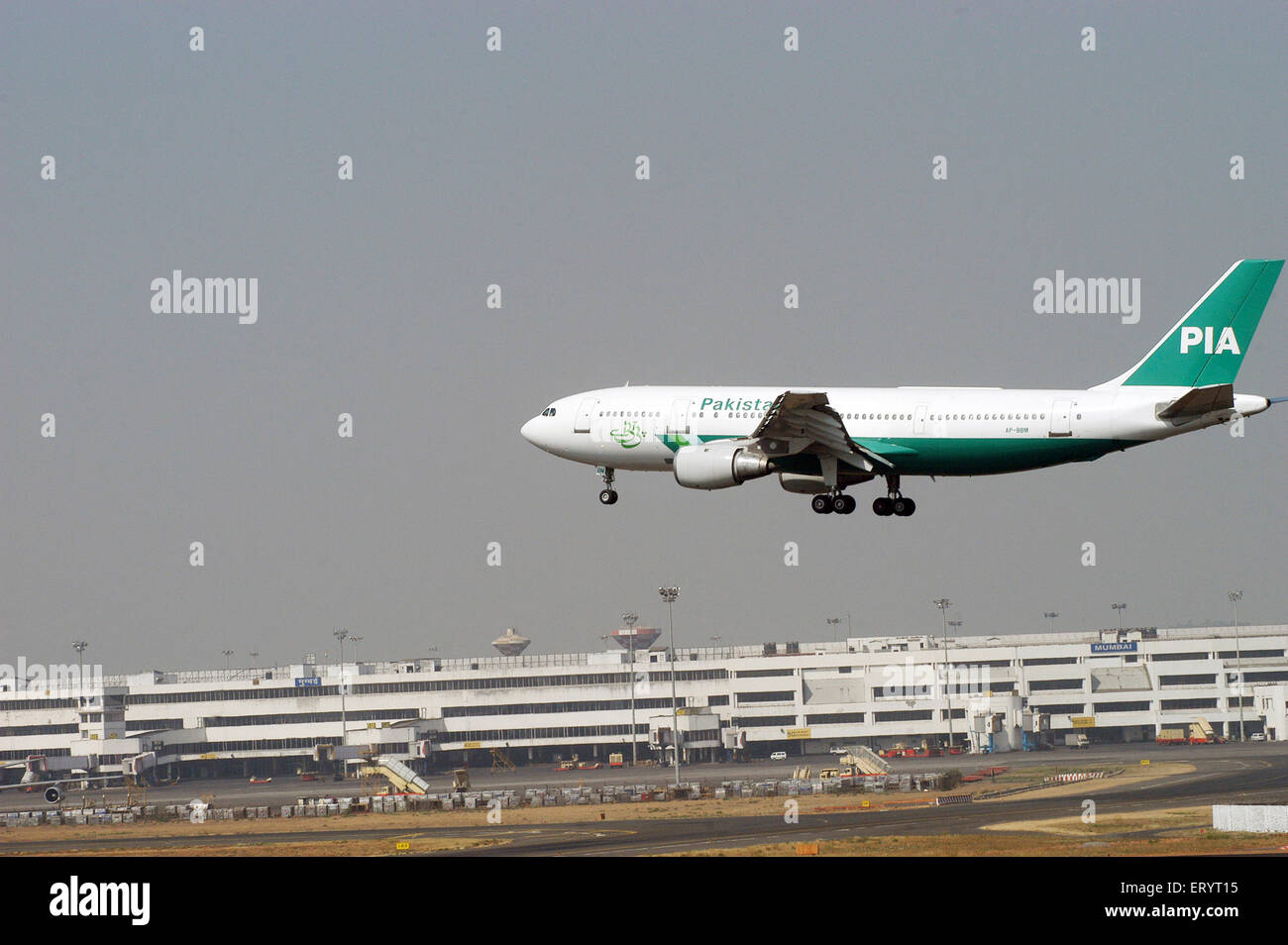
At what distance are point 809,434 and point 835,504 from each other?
3.93 meters

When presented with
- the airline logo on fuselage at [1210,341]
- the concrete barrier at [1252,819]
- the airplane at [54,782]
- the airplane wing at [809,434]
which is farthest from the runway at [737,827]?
the airplane at [54,782]

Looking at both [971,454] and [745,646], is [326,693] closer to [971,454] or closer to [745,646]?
[745,646]

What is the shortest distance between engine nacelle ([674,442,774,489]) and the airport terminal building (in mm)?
97352

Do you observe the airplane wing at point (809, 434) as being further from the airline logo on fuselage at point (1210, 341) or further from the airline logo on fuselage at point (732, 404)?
the airline logo on fuselage at point (1210, 341)

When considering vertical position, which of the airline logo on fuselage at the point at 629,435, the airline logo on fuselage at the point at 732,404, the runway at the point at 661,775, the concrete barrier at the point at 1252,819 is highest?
the airline logo on fuselage at the point at 732,404

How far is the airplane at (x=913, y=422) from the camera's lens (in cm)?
6456

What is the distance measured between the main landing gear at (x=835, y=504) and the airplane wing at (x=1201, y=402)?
596 inches

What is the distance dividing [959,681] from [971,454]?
11888cm

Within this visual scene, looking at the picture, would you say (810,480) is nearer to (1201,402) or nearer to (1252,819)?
(1201,402)

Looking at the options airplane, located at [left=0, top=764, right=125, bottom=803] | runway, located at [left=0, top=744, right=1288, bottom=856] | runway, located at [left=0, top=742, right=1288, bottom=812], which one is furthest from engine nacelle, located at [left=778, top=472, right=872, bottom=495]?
airplane, located at [left=0, top=764, right=125, bottom=803]

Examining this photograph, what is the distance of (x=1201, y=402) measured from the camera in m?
60.2
